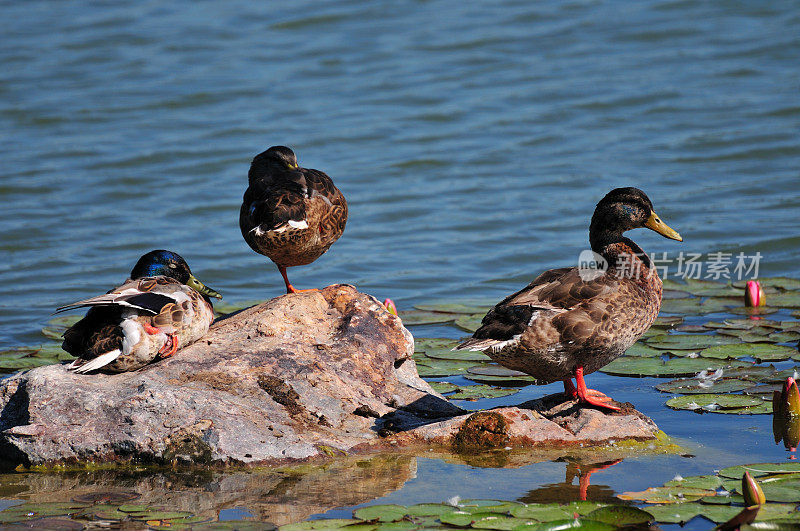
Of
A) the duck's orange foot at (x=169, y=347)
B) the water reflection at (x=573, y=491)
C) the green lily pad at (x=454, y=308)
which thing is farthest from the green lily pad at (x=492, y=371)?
the duck's orange foot at (x=169, y=347)

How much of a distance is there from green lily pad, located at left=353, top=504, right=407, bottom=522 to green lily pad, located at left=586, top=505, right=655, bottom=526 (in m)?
0.71

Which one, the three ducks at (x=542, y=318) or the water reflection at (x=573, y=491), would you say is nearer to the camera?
the water reflection at (x=573, y=491)

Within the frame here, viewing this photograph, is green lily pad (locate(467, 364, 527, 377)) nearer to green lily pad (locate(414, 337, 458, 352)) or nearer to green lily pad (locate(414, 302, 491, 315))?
green lily pad (locate(414, 337, 458, 352))

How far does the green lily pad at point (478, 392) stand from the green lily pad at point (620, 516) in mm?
2067

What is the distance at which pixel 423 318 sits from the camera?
25.1ft

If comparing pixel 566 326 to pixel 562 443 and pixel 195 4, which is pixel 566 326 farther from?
pixel 195 4

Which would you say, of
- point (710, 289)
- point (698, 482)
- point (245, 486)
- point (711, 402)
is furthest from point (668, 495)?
point (710, 289)

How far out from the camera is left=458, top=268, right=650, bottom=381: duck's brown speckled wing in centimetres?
486

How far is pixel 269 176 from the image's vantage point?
A: 20.8 feet

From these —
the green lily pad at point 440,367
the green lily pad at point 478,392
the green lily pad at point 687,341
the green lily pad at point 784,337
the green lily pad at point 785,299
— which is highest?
the green lily pad at point 785,299

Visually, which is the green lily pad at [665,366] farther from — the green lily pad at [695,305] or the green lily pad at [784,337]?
the green lily pad at [695,305]

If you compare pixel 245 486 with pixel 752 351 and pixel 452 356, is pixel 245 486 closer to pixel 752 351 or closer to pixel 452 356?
pixel 452 356

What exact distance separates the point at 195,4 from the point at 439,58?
5827mm

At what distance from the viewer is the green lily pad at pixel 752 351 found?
20.0 feet
